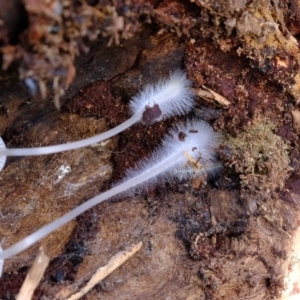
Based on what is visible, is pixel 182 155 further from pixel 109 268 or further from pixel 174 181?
pixel 109 268

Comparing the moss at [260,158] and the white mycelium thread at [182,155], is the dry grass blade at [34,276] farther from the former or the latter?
the moss at [260,158]

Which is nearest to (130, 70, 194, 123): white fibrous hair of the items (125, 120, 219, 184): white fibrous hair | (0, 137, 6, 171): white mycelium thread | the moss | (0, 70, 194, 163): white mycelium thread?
(0, 70, 194, 163): white mycelium thread

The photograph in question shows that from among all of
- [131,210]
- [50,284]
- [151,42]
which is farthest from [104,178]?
[151,42]

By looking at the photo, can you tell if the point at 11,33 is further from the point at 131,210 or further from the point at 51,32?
the point at 131,210

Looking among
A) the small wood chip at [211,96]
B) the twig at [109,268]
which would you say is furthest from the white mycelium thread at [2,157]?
the small wood chip at [211,96]

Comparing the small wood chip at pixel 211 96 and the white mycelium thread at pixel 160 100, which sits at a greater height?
the small wood chip at pixel 211 96

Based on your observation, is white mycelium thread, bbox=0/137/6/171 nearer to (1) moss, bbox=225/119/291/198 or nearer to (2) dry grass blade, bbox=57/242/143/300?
(2) dry grass blade, bbox=57/242/143/300
